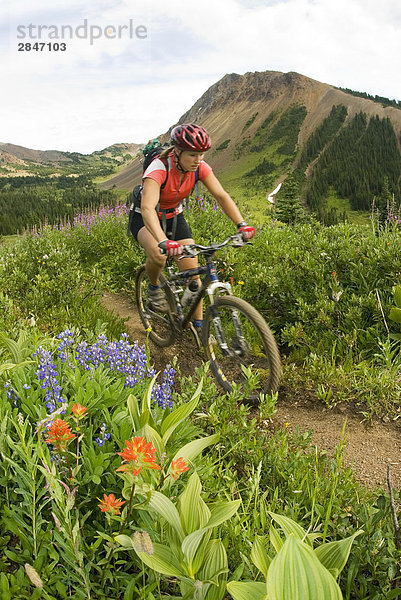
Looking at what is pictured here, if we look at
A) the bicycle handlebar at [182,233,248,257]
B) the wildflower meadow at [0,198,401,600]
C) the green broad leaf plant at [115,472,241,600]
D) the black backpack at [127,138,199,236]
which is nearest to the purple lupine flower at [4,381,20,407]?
the wildflower meadow at [0,198,401,600]

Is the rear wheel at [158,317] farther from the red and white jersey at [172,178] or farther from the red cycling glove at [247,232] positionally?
the red cycling glove at [247,232]

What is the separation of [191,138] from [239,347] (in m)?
2.21

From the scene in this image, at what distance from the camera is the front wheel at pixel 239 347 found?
156 inches

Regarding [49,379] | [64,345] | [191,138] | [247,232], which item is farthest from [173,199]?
[49,379]

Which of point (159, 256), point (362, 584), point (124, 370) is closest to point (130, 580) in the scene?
point (362, 584)

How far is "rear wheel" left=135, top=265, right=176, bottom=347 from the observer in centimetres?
559

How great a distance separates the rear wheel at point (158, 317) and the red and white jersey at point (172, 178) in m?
1.10

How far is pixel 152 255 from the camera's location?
5215 millimetres

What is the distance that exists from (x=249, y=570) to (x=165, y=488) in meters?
0.52

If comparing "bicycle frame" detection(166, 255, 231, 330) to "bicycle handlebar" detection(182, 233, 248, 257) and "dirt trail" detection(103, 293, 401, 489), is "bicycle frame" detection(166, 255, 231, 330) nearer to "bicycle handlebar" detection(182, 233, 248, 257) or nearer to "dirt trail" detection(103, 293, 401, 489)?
"bicycle handlebar" detection(182, 233, 248, 257)

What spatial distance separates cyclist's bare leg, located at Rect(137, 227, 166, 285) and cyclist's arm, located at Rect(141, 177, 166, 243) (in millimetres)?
533

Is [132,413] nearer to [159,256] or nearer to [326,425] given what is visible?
[326,425]

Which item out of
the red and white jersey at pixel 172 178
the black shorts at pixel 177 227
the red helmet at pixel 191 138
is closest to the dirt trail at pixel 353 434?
the black shorts at pixel 177 227

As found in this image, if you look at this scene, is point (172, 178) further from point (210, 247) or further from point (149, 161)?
point (210, 247)
